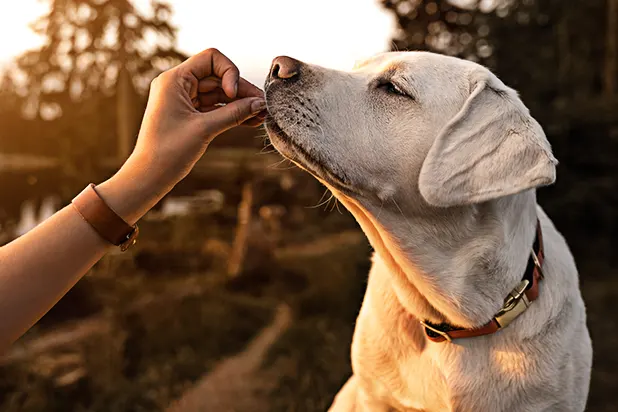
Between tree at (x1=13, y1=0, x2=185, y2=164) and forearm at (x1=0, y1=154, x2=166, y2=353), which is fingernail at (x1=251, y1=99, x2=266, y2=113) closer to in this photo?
forearm at (x1=0, y1=154, x2=166, y2=353)

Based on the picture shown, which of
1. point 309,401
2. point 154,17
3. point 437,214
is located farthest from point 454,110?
point 154,17

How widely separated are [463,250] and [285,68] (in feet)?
2.84

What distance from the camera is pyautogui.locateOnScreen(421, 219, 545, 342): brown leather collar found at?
7.22 ft

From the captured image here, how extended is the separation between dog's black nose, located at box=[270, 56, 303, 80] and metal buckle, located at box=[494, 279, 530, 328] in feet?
3.44

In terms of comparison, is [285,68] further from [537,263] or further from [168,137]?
[537,263]

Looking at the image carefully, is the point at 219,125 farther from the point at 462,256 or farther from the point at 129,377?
the point at 129,377

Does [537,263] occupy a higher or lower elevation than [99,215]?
lower

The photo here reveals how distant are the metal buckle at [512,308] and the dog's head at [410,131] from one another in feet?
1.39

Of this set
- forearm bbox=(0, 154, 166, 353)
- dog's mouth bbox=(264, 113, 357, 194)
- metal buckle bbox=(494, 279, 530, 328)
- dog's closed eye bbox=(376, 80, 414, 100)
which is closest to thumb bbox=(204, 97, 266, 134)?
dog's mouth bbox=(264, 113, 357, 194)

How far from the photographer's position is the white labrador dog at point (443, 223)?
205 cm

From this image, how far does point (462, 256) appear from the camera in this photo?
224 cm

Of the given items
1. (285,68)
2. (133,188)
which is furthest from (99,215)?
(285,68)

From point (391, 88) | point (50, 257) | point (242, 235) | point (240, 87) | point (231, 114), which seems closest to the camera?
point (50, 257)

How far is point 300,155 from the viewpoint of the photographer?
6.81 ft
